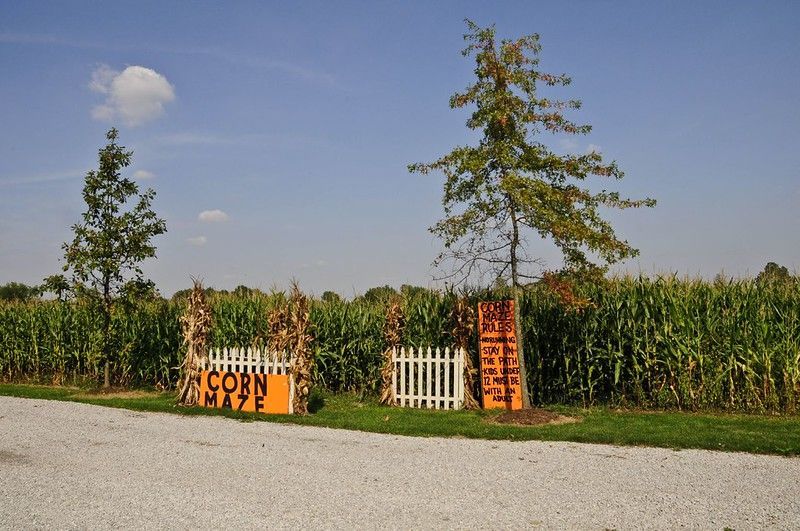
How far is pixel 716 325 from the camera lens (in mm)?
13828

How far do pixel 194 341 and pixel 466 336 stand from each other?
6.20 metres

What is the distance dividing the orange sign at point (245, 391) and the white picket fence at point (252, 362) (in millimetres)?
244

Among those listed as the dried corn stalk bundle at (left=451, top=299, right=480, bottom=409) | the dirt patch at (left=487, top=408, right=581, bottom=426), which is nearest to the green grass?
the dirt patch at (left=487, top=408, right=581, bottom=426)

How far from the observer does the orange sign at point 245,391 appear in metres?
13.1

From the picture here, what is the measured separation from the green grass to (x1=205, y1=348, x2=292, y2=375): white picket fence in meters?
1.06

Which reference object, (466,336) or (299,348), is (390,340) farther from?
(299,348)

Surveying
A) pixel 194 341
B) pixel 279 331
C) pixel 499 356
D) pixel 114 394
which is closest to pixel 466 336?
pixel 499 356

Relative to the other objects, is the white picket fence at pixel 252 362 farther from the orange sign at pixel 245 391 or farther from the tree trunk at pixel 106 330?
the tree trunk at pixel 106 330

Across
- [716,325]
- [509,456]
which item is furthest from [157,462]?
[716,325]

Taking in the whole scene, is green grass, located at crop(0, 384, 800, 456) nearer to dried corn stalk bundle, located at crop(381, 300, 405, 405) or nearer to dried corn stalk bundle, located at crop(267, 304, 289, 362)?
dried corn stalk bundle, located at crop(381, 300, 405, 405)

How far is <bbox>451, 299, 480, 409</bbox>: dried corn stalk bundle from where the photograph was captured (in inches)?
567

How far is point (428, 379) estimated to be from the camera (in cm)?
1431

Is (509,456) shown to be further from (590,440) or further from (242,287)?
(242,287)

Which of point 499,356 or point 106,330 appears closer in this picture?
point 499,356
